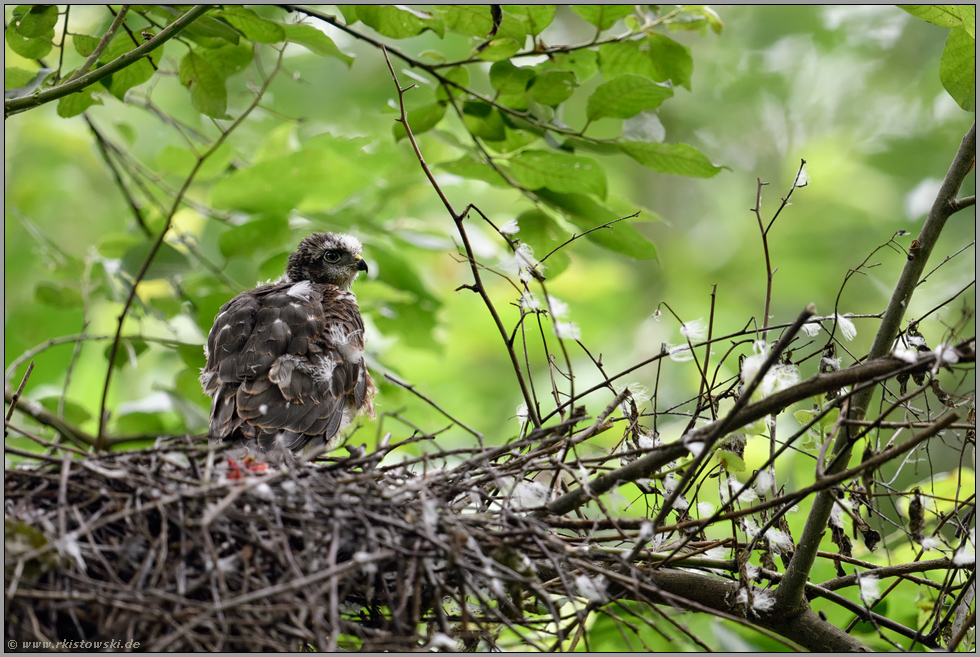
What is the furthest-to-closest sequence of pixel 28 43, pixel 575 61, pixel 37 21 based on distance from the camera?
pixel 575 61 < pixel 28 43 < pixel 37 21

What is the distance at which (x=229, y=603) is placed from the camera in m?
1.89

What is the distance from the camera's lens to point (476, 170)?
13.3 feet

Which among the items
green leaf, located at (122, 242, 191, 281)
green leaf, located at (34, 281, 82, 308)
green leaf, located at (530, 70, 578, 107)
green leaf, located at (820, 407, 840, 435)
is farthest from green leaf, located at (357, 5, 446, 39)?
green leaf, located at (34, 281, 82, 308)

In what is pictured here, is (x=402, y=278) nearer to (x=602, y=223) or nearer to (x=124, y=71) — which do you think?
(x=602, y=223)

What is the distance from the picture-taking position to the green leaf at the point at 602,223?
12.3ft

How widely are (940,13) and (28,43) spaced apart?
11.8 feet

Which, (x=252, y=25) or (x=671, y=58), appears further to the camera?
(x=671, y=58)

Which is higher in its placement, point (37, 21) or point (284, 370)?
point (37, 21)

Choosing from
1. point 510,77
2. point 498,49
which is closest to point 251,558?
point 510,77

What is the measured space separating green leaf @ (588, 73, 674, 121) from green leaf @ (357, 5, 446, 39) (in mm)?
796

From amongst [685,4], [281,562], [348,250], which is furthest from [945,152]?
[281,562]

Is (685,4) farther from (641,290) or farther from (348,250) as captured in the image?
(641,290)

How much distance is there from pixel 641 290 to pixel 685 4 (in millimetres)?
6850

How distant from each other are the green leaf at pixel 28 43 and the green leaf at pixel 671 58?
2740 millimetres
